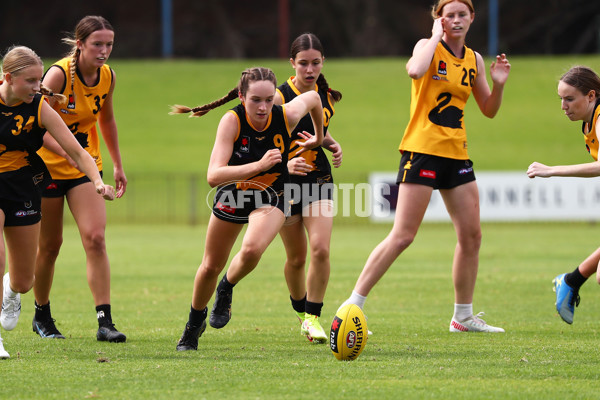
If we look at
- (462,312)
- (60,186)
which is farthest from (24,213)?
(462,312)

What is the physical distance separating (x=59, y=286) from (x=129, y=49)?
3178 cm

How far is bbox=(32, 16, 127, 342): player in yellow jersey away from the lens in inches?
263

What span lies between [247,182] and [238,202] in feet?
0.49

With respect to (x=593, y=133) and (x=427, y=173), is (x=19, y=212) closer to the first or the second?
(x=427, y=173)

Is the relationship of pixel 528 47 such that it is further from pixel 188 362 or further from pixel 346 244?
pixel 188 362

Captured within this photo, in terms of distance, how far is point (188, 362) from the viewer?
18.8 ft

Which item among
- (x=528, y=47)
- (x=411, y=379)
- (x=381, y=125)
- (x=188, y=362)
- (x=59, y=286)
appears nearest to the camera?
(x=411, y=379)

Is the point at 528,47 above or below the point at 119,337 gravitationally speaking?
above

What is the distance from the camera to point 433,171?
6.78 metres

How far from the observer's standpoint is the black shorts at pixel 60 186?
22.3ft

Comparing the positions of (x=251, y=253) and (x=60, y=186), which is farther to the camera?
(x=60, y=186)

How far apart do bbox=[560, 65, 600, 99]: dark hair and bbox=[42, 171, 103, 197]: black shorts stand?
3.72 metres

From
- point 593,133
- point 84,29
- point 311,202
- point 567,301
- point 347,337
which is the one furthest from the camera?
point 567,301

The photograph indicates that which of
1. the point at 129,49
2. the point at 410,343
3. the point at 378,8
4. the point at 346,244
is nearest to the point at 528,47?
the point at 378,8
